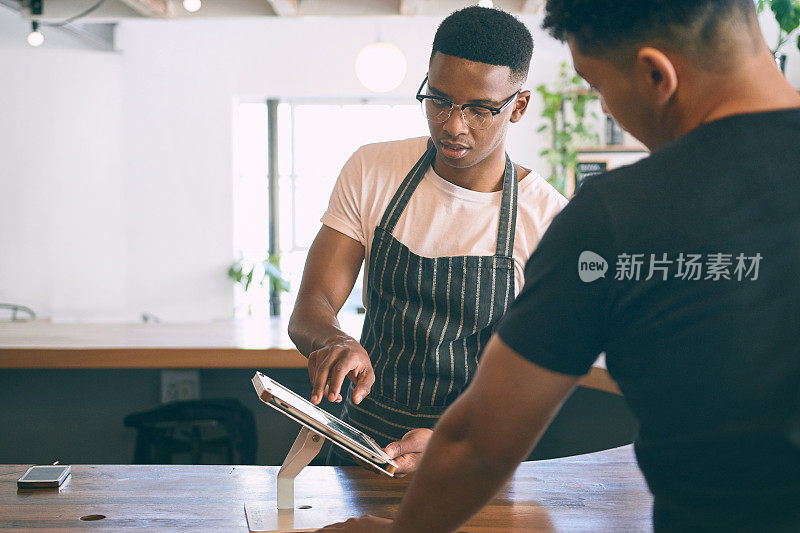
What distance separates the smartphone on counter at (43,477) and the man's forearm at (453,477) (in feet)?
2.97

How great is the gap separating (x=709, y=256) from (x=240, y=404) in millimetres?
2407

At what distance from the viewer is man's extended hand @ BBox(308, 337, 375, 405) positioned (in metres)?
1.38

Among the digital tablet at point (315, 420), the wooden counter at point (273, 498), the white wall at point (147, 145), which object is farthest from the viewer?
the white wall at point (147, 145)

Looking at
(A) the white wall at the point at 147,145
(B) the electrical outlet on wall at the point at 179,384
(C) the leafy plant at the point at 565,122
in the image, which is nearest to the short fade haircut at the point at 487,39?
(B) the electrical outlet on wall at the point at 179,384

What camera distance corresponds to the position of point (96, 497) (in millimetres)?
1365

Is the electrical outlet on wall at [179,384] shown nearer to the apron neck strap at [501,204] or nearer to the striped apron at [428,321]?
the striped apron at [428,321]

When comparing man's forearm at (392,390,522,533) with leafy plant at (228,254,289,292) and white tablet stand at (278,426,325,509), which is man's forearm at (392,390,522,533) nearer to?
white tablet stand at (278,426,325,509)

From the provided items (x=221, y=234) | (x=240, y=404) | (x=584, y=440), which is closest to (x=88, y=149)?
(x=221, y=234)

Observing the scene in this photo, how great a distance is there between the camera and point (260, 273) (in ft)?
22.2

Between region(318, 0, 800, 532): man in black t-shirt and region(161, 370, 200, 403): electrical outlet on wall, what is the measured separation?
2368mm

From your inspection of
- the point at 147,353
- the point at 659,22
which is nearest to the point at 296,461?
the point at 659,22

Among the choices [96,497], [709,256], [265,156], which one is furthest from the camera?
[265,156]

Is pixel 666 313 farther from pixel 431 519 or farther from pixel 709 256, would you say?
pixel 431 519

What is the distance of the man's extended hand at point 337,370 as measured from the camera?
1377 millimetres
